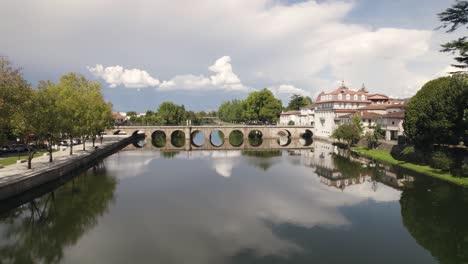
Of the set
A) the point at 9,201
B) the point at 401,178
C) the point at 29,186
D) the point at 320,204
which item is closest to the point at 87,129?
the point at 29,186

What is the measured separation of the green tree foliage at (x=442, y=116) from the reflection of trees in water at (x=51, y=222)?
43.1 m

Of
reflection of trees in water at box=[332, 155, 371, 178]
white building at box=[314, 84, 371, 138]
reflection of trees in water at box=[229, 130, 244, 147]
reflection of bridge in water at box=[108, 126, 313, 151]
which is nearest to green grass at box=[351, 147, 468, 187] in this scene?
reflection of trees in water at box=[332, 155, 371, 178]

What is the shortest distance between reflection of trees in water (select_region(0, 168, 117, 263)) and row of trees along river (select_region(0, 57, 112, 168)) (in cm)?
763

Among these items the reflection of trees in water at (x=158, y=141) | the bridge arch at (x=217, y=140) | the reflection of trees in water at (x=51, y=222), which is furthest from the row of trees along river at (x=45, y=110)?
the bridge arch at (x=217, y=140)

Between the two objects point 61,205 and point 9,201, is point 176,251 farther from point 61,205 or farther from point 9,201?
point 9,201

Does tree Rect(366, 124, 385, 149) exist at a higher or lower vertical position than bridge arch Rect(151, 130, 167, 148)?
higher

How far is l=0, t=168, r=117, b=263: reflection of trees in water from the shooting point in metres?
20.3

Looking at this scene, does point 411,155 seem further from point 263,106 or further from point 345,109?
point 263,106

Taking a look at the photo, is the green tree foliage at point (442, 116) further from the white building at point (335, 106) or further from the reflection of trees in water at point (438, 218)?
the white building at point (335, 106)

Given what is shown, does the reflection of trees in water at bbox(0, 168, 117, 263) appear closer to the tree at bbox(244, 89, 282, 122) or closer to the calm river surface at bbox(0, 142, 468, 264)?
the calm river surface at bbox(0, 142, 468, 264)

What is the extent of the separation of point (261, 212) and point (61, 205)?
1952 cm

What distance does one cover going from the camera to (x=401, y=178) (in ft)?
140

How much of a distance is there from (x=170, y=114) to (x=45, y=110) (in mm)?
97455

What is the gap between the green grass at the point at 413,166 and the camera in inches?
1488
